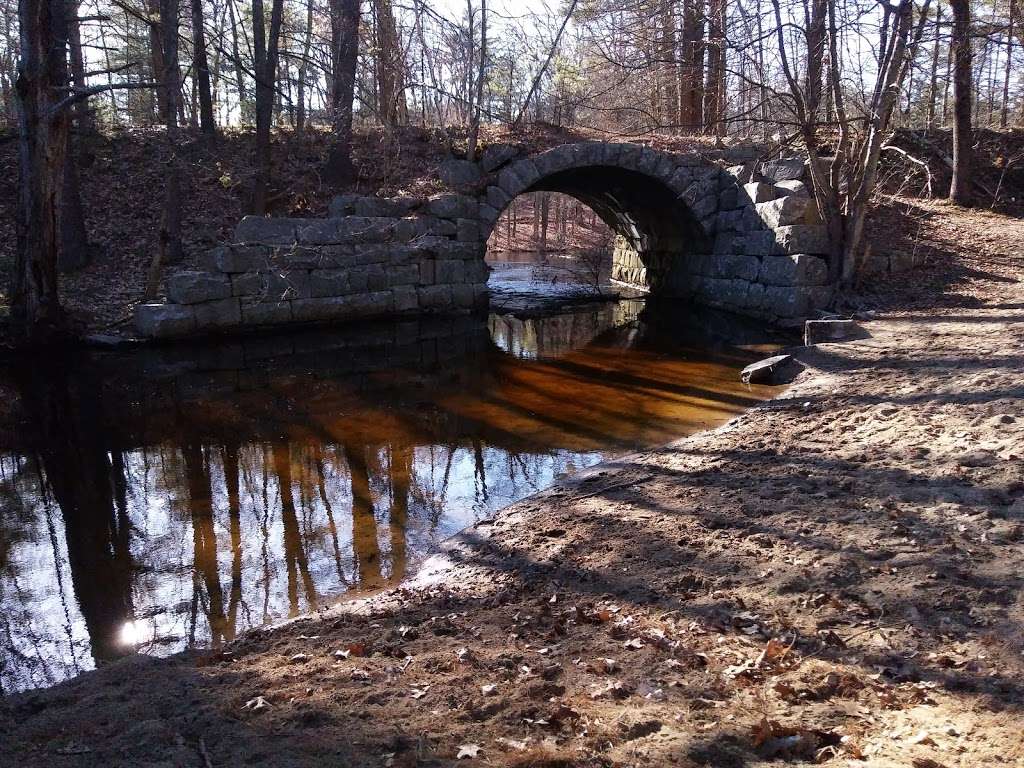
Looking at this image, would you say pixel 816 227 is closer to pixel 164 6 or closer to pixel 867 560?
pixel 867 560

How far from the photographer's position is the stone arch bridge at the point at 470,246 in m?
11.1

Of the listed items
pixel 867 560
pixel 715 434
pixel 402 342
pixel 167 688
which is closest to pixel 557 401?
pixel 715 434

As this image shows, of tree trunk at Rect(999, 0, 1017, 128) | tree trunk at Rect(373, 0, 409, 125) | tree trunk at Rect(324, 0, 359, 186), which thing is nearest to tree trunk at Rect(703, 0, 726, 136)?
tree trunk at Rect(999, 0, 1017, 128)

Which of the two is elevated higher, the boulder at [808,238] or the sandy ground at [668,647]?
the boulder at [808,238]

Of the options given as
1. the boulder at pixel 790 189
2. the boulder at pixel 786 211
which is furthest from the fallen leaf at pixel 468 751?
the boulder at pixel 790 189

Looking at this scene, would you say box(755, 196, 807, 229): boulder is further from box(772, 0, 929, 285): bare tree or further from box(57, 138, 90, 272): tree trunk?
box(57, 138, 90, 272): tree trunk

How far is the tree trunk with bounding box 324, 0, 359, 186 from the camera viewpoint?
13.0m

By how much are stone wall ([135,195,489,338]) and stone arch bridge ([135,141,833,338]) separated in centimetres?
2

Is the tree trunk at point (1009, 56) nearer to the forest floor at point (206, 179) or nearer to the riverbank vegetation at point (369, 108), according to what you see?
the riverbank vegetation at point (369, 108)

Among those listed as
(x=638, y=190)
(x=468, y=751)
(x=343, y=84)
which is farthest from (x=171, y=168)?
(x=468, y=751)

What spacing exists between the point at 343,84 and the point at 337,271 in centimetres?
391

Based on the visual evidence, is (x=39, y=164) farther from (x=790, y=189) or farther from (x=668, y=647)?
(x=790, y=189)

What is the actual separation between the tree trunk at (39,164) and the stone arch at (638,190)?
267 inches

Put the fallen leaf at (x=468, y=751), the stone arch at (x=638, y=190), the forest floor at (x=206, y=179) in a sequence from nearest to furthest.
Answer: the fallen leaf at (x=468, y=751), the forest floor at (x=206, y=179), the stone arch at (x=638, y=190)
